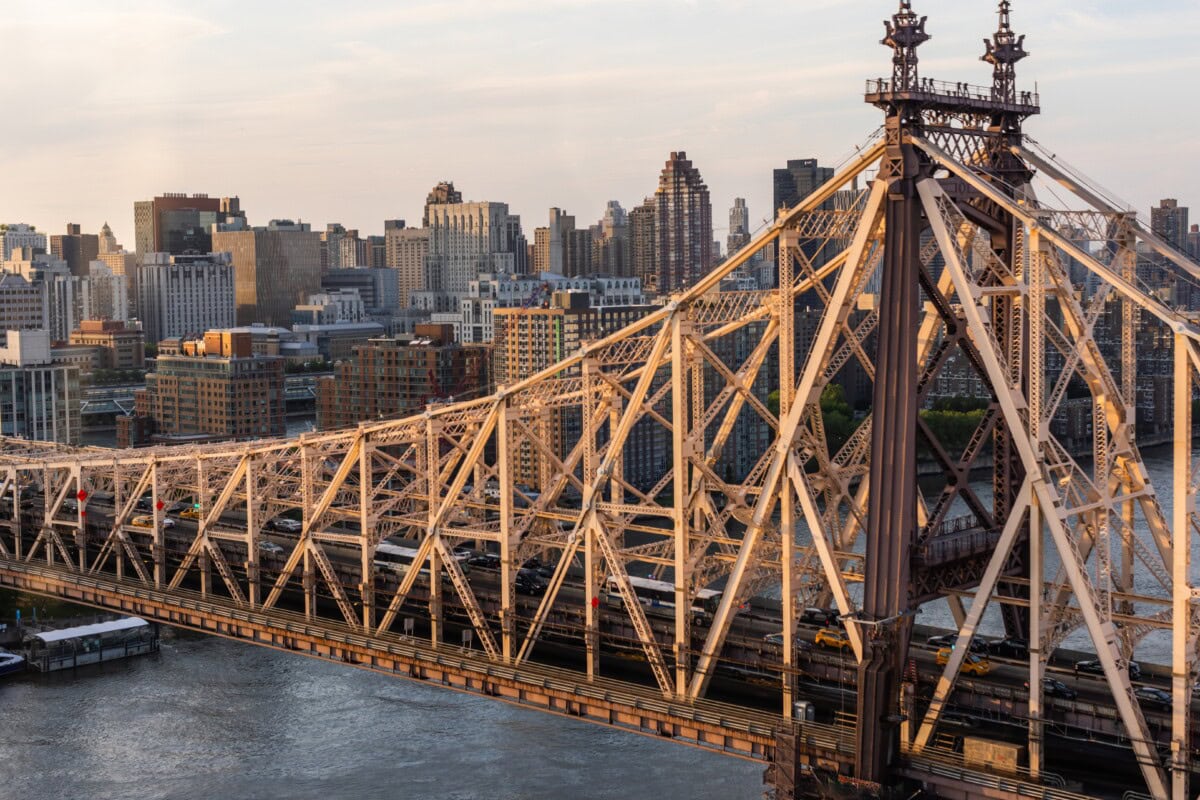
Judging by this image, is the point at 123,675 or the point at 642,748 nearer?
the point at 642,748

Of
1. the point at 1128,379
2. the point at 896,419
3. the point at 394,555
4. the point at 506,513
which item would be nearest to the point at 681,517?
the point at 506,513

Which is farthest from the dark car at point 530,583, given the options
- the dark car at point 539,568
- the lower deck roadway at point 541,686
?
the lower deck roadway at point 541,686

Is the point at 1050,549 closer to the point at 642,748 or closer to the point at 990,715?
the point at 642,748

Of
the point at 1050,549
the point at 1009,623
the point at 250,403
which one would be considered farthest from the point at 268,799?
the point at 250,403

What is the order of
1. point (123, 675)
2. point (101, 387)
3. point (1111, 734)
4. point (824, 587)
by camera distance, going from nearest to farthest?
point (1111, 734) < point (824, 587) < point (123, 675) < point (101, 387)

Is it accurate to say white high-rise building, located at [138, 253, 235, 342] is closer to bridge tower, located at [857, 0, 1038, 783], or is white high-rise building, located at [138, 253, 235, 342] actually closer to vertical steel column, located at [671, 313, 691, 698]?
vertical steel column, located at [671, 313, 691, 698]

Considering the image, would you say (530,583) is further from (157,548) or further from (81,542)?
(81,542)

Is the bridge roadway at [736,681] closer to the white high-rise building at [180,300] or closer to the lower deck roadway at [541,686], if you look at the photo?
the lower deck roadway at [541,686]
